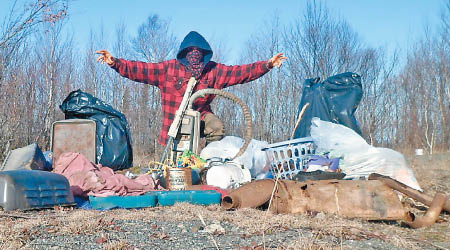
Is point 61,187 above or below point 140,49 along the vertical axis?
below

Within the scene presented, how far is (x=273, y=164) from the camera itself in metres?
5.14

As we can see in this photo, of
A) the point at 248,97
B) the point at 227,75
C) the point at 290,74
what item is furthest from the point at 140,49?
the point at 227,75

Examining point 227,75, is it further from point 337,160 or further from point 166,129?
point 337,160

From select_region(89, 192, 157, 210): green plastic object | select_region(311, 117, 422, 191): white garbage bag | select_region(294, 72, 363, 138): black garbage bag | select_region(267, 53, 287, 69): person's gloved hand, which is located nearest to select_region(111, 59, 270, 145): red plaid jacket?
select_region(267, 53, 287, 69): person's gloved hand

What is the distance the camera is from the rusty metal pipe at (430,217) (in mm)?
3340

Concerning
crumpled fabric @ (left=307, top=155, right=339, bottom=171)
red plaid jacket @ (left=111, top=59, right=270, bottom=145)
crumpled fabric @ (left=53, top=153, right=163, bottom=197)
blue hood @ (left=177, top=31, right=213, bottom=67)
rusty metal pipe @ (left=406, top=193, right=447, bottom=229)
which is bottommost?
rusty metal pipe @ (left=406, top=193, right=447, bottom=229)

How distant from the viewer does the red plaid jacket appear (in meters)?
6.54

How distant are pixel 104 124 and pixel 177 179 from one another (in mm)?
1922

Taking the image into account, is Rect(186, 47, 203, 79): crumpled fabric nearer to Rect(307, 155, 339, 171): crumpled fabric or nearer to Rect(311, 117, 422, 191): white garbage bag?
Rect(311, 117, 422, 191): white garbage bag

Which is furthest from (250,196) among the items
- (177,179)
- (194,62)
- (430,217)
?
(194,62)

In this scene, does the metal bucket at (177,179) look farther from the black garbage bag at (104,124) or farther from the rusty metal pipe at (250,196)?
the black garbage bag at (104,124)

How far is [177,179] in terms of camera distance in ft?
14.7

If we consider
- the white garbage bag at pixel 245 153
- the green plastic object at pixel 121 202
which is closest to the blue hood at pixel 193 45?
the white garbage bag at pixel 245 153

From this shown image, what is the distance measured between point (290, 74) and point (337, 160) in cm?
1175
